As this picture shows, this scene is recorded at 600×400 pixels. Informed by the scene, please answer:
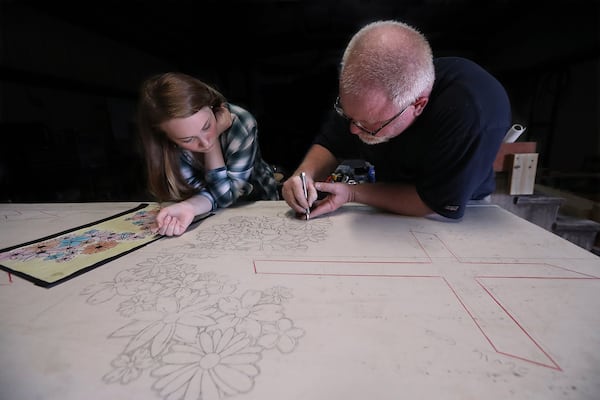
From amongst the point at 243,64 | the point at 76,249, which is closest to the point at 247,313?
the point at 76,249

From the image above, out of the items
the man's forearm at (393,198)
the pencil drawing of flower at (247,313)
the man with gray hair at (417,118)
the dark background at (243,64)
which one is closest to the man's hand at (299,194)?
the man with gray hair at (417,118)

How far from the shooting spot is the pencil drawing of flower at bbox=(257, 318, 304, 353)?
358mm

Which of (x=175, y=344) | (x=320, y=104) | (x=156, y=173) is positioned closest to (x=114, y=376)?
(x=175, y=344)

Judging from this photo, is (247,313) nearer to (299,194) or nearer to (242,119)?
(299,194)

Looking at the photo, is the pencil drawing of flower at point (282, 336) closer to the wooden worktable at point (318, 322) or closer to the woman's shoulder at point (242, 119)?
the wooden worktable at point (318, 322)

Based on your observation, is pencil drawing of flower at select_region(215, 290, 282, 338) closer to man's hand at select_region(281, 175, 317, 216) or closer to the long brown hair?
man's hand at select_region(281, 175, 317, 216)

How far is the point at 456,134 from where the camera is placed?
0.65m

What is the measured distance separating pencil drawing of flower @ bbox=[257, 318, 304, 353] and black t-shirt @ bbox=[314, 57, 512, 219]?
50 cm

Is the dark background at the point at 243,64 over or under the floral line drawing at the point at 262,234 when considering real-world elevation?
over

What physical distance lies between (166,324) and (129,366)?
Answer: 0.07 meters

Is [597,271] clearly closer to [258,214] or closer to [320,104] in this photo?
[258,214]

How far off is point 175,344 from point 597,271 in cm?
71

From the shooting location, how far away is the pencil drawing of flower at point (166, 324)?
1.21ft

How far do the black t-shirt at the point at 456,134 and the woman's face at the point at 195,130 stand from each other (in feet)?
1.82
